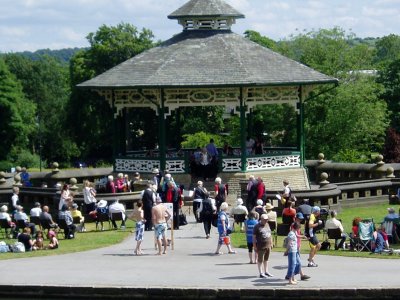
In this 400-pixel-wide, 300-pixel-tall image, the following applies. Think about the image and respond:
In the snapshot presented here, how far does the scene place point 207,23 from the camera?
4456 centimetres

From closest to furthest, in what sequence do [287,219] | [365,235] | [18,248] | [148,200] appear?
[365,235] → [18,248] → [287,219] → [148,200]

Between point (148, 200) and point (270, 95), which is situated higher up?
point (270, 95)

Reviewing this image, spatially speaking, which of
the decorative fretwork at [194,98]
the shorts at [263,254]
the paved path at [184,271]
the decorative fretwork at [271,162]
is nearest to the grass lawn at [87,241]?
the paved path at [184,271]

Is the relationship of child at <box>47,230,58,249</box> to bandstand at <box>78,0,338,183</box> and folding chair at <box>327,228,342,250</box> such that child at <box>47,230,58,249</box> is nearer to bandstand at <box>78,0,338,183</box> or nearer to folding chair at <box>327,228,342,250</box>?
folding chair at <box>327,228,342,250</box>

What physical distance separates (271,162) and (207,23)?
6693 millimetres

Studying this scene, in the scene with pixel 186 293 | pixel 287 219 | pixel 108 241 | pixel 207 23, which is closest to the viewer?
pixel 186 293

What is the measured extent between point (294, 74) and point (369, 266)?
16.5m

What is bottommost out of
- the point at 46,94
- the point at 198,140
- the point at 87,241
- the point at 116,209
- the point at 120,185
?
the point at 87,241

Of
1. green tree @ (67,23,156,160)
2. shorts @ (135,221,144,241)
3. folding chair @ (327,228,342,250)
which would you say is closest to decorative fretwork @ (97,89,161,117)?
shorts @ (135,221,144,241)

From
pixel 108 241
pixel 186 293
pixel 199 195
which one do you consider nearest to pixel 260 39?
pixel 199 195

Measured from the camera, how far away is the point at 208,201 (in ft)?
99.6

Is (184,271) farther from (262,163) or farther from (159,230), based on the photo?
(262,163)

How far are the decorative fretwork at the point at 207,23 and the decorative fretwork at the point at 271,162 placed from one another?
6.33 metres

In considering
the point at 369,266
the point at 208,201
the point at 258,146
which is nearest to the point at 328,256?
the point at 369,266
